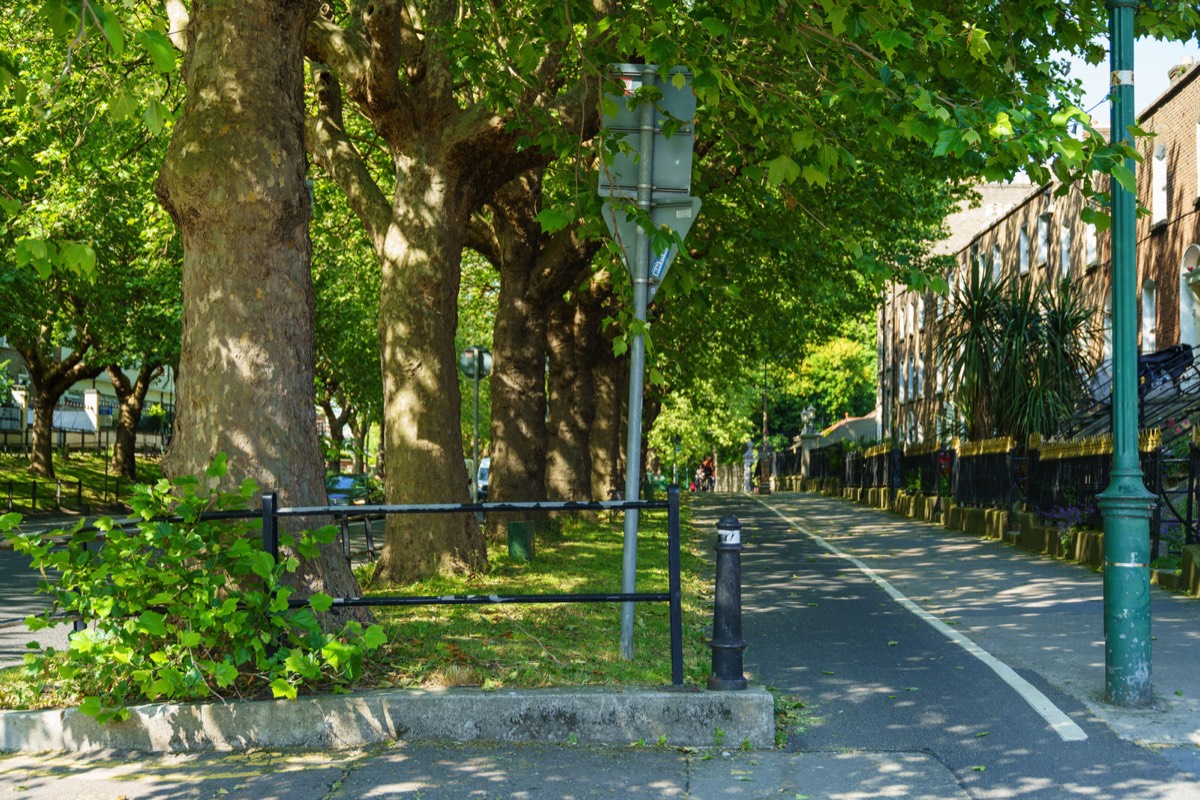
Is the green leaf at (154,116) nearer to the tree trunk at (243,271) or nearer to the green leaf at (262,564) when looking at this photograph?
the tree trunk at (243,271)

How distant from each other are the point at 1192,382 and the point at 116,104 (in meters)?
22.4

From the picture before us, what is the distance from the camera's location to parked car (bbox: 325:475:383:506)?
111 ft

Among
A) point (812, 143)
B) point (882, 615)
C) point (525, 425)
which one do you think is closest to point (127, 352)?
point (525, 425)

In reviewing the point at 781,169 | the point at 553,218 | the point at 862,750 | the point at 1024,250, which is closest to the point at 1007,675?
the point at 862,750

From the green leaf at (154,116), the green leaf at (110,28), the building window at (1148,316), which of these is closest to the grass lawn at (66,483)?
the building window at (1148,316)

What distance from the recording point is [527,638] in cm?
841

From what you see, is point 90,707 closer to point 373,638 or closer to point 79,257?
point 373,638

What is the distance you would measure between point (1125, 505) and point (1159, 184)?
2182 cm

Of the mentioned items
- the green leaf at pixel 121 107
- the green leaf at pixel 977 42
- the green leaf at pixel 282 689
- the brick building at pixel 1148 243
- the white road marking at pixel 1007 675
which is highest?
the brick building at pixel 1148 243

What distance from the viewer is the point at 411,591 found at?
440 inches

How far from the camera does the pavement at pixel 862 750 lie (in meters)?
5.53

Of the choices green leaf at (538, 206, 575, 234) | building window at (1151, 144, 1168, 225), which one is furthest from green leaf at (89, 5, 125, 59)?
building window at (1151, 144, 1168, 225)

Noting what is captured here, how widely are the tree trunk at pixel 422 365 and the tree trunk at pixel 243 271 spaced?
4.90m

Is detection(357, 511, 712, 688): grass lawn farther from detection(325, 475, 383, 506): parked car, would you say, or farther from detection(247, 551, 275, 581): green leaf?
detection(325, 475, 383, 506): parked car
